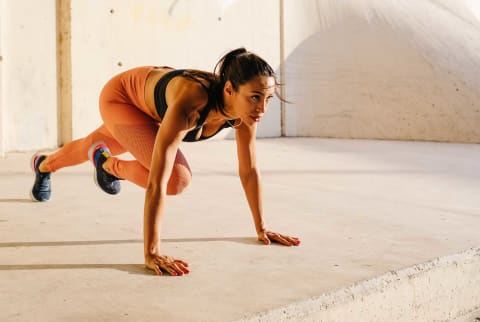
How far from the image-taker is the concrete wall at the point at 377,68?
7742mm

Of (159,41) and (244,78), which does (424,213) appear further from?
(159,41)

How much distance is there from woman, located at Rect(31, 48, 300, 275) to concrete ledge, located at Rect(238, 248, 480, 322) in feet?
1.68

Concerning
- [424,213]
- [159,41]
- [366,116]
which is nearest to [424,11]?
[366,116]

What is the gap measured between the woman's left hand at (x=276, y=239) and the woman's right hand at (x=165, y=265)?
493 millimetres

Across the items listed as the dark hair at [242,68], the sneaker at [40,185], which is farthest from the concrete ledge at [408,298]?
the sneaker at [40,185]

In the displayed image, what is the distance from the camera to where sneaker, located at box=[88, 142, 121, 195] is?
10.3ft

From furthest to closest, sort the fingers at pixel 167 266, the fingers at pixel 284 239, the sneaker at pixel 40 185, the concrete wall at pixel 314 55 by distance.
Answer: the concrete wall at pixel 314 55 → the sneaker at pixel 40 185 → the fingers at pixel 284 239 → the fingers at pixel 167 266

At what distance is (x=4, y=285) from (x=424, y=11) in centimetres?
746

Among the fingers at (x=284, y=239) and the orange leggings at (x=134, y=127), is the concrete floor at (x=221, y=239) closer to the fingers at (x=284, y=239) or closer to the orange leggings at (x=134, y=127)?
the fingers at (x=284, y=239)

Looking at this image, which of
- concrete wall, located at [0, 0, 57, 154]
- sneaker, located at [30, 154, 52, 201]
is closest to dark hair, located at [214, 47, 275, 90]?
sneaker, located at [30, 154, 52, 201]

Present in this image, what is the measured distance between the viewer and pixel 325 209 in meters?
3.47

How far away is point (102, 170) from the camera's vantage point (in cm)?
A: 313

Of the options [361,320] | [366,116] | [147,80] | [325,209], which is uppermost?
[147,80]

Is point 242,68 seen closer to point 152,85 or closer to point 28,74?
point 152,85
